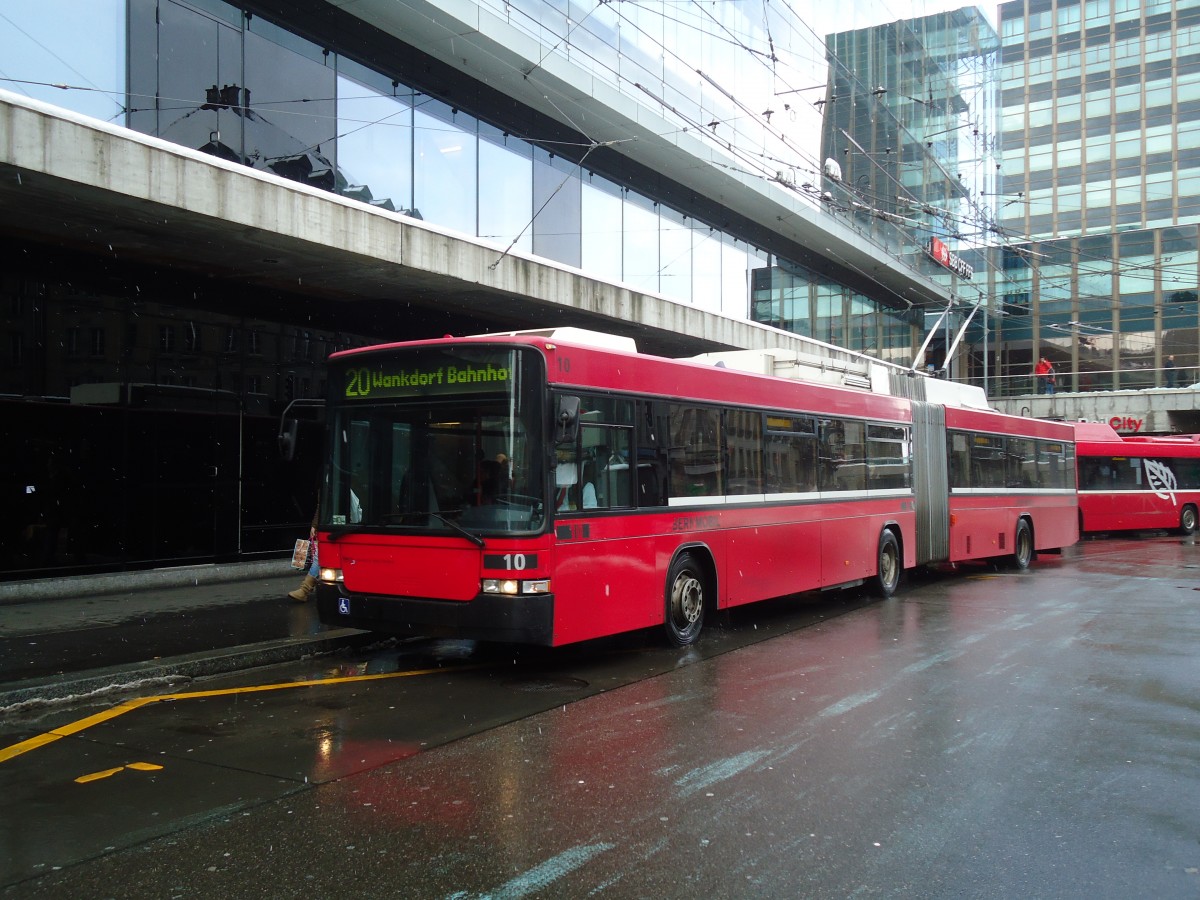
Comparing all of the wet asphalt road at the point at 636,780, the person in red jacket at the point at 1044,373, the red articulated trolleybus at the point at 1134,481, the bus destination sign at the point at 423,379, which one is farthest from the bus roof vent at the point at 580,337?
the person in red jacket at the point at 1044,373

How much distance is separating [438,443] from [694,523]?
120 inches

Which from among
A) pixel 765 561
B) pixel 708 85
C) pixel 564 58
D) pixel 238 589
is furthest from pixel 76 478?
pixel 708 85

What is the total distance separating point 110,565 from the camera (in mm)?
13789

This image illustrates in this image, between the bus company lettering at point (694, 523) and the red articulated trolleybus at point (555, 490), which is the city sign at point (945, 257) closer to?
the red articulated trolleybus at point (555, 490)

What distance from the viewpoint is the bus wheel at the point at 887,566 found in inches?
578

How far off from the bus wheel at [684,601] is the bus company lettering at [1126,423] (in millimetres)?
40065

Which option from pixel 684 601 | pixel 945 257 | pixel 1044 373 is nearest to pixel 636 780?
pixel 684 601

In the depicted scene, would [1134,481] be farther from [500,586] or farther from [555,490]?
[500,586]

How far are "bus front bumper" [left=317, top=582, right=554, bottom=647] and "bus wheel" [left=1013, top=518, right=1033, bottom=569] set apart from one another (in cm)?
1374

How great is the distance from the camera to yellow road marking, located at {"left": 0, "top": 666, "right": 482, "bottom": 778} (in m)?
6.47

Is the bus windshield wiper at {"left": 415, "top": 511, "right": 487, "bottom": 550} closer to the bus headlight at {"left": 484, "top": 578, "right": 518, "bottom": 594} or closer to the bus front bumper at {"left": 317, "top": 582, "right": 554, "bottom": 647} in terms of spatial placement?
the bus headlight at {"left": 484, "top": 578, "right": 518, "bottom": 594}

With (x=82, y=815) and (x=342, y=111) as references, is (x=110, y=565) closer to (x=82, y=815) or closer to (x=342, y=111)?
(x=342, y=111)

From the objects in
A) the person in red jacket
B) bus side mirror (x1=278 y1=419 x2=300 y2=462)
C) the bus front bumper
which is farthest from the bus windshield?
the person in red jacket

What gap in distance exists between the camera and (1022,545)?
19484 millimetres
